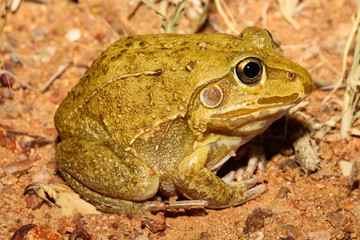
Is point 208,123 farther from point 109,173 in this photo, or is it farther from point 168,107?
point 109,173

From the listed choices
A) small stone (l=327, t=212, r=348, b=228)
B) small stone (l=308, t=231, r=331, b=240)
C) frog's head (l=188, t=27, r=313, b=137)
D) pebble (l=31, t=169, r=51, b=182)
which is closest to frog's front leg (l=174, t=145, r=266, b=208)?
frog's head (l=188, t=27, r=313, b=137)

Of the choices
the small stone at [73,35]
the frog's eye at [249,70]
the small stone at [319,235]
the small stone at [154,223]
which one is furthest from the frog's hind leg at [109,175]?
the small stone at [73,35]

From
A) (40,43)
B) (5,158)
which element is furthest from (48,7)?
(5,158)

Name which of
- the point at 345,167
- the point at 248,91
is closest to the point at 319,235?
the point at 345,167

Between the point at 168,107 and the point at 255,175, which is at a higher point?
the point at 168,107

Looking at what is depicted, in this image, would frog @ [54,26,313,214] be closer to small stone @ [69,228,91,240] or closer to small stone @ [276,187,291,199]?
small stone @ [69,228,91,240]

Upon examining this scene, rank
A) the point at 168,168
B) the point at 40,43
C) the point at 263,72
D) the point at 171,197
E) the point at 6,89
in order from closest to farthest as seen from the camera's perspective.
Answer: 1. the point at 263,72
2. the point at 168,168
3. the point at 171,197
4. the point at 6,89
5. the point at 40,43

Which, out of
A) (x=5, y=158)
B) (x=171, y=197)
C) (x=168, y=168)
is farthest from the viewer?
(x=5, y=158)
